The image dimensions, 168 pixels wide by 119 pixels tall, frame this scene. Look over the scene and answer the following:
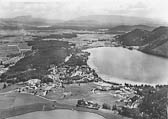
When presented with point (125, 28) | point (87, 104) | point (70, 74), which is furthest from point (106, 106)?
point (125, 28)

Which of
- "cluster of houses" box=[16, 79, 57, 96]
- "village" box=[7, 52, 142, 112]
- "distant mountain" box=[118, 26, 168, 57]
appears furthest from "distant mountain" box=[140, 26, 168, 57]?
"cluster of houses" box=[16, 79, 57, 96]

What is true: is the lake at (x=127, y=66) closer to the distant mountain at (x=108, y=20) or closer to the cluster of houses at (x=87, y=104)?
the distant mountain at (x=108, y=20)

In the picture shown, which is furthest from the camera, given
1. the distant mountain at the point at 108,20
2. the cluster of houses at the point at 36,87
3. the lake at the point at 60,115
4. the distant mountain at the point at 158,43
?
the distant mountain at the point at 158,43

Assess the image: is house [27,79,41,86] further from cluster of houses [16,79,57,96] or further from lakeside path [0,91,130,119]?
lakeside path [0,91,130,119]

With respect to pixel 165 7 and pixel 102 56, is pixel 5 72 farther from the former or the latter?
pixel 165 7

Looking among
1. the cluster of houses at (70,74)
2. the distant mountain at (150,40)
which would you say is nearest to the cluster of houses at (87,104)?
the cluster of houses at (70,74)

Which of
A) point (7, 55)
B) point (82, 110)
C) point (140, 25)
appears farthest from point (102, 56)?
point (7, 55)
